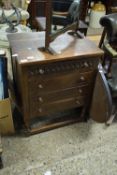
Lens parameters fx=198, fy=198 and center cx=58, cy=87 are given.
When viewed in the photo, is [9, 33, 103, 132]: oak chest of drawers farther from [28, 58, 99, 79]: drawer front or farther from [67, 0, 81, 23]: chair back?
[67, 0, 81, 23]: chair back

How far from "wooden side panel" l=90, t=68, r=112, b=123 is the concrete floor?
0.73ft

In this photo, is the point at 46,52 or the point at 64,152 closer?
the point at 46,52

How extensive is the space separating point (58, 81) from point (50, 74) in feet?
0.31

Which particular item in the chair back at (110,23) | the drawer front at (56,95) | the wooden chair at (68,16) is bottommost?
the drawer front at (56,95)

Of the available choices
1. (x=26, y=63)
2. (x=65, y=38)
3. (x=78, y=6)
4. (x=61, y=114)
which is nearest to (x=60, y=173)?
(x=61, y=114)

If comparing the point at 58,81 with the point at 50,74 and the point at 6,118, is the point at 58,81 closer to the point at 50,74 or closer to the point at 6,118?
the point at 50,74

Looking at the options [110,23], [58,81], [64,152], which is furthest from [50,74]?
[110,23]

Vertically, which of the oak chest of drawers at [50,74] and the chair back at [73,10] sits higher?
the chair back at [73,10]

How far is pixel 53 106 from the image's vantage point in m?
1.57

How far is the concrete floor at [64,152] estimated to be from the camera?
4.72ft

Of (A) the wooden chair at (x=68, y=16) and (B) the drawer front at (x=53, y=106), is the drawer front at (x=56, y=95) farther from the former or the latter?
(A) the wooden chair at (x=68, y=16)

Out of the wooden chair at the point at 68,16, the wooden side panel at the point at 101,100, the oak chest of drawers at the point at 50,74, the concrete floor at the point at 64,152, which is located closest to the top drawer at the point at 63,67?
the oak chest of drawers at the point at 50,74

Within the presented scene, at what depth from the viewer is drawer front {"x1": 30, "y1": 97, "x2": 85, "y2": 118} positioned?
4.99 ft

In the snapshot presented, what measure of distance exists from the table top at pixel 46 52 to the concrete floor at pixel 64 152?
27.8 inches
